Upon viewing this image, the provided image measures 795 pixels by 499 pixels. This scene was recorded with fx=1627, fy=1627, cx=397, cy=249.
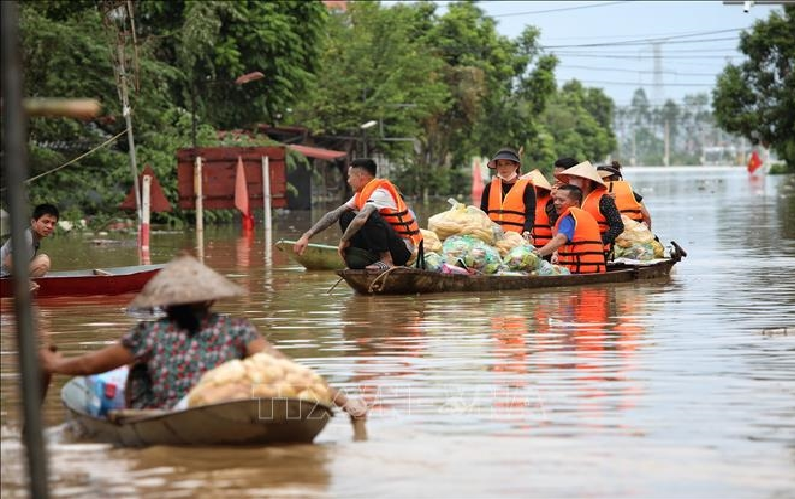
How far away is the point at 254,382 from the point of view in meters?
8.34

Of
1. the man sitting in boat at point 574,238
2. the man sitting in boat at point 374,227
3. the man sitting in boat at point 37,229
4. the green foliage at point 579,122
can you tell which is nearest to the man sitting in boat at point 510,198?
the man sitting in boat at point 574,238

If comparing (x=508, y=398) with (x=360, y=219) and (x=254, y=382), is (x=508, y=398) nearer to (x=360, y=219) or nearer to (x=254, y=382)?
(x=254, y=382)

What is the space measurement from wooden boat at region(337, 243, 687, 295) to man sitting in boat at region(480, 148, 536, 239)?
0.97 metres

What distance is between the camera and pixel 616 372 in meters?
11.4

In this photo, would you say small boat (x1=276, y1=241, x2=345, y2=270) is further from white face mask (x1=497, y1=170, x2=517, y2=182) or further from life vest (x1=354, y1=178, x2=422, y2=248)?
life vest (x1=354, y1=178, x2=422, y2=248)

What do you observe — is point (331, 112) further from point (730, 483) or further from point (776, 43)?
point (730, 483)

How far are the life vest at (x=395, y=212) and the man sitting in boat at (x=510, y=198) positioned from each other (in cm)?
192

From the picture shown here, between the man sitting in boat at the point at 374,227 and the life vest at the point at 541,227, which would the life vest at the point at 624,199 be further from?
the man sitting in boat at the point at 374,227

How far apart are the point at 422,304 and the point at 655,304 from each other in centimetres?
242

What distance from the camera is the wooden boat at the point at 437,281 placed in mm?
17125

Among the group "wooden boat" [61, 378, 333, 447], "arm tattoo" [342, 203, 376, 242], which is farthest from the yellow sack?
"arm tattoo" [342, 203, 376, 242]

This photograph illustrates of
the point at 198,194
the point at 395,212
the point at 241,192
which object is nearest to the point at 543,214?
the point at 395,212

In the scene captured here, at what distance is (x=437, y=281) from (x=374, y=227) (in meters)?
0.98

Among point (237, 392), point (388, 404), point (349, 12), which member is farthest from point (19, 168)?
point (349, 12)
